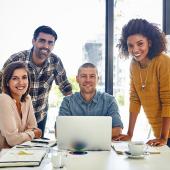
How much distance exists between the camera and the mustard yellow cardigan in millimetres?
1980

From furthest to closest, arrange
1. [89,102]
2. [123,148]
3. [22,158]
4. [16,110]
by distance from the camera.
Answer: [89,102]
[16,110]
[123,148]
[22,158]

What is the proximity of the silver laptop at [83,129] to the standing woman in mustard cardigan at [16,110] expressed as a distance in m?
0.51

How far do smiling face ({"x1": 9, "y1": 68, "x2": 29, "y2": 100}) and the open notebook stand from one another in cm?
75

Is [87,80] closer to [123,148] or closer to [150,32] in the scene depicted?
[150,32]

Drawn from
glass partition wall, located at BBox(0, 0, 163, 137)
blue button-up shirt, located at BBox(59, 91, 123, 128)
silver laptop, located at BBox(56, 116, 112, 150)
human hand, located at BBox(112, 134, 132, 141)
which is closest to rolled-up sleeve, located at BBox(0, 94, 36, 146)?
blue button-up shirt, located at BBox(59, 91, 123, 128)

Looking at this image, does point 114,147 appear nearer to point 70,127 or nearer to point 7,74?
A: point 70,127

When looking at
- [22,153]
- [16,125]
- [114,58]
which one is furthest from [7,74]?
[114,58]

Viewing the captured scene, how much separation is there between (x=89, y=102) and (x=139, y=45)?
1.99 feet

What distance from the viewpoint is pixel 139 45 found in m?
2.01

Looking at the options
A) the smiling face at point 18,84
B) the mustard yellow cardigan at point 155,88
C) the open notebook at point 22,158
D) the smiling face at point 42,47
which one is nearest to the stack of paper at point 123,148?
the mustard yellow cardigan at point 155,88

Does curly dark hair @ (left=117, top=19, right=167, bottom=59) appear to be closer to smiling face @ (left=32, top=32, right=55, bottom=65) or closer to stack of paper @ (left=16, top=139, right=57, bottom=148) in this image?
stack of paper @ (left=16, top=139, right=57, bottom=148)

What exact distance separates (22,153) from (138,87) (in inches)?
39.0

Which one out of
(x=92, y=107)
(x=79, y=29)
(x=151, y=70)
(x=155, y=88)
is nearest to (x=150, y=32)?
(x=151, y=70)

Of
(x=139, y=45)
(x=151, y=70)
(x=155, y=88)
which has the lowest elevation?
(x=155, y=88)
